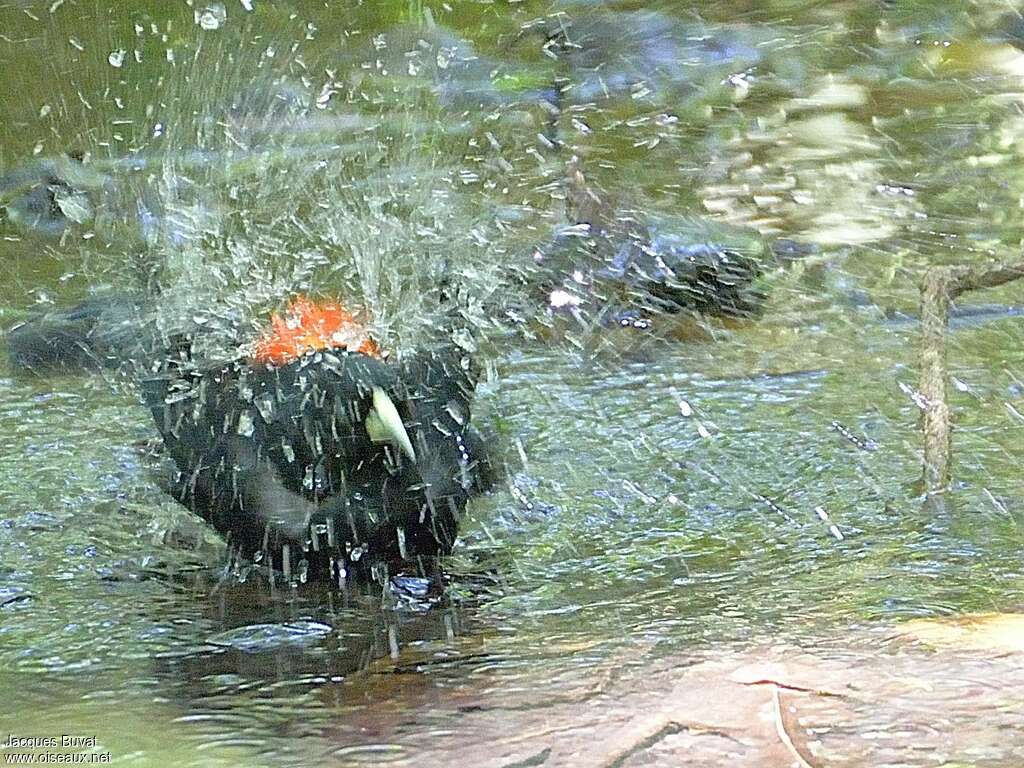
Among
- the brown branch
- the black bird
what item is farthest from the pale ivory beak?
the brown branch

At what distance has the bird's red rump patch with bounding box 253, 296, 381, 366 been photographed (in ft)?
7.15

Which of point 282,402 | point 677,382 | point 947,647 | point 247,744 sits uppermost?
point 282,402

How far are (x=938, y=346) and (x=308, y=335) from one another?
1258mm

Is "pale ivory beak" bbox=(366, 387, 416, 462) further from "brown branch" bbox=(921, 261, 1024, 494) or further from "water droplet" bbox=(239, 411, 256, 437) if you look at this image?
"brown branch" bbox=(921, 261, 1024, 494)

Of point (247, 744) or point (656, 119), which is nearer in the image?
point (247, 744)

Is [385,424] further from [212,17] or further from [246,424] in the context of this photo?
[212,17]

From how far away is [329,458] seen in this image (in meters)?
2.06

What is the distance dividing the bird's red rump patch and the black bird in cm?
1

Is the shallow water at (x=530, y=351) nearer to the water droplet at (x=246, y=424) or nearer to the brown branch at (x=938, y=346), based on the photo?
the brown branch at (x=938, y=346)

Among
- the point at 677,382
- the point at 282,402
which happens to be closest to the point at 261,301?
the point at 282,402

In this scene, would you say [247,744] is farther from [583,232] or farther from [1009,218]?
[1009,218]

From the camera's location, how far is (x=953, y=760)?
1.31m

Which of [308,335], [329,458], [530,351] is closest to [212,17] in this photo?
[530,351]

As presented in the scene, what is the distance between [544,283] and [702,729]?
8.09ft
